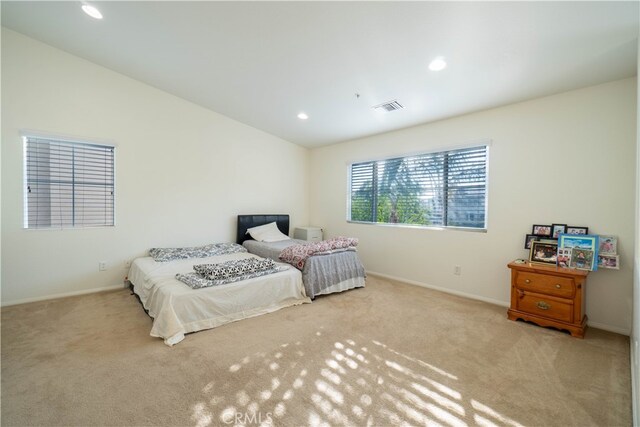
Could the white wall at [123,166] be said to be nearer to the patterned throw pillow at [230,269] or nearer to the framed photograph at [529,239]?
the patterned throw pillow at [230,269]

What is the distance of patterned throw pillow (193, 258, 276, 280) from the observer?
281cm

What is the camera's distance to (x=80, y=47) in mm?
3205

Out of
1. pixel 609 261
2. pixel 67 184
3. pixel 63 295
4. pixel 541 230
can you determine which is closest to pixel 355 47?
pixel 541 230

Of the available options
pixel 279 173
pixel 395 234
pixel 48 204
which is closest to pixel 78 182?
pixel 48 204

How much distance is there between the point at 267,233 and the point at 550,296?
3.87 metres

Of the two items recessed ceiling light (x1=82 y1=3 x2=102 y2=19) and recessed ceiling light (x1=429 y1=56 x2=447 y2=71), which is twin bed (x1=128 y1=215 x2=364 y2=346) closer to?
recessed ceiling light (x1=429 y1=56 x2=447 y2=71)

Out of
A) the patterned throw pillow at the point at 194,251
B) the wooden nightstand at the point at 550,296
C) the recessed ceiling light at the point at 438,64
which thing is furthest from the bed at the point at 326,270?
the recessed ceiling light at the point at 438,64

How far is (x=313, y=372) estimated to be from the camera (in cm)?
196

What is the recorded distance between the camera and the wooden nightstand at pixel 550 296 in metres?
2.47

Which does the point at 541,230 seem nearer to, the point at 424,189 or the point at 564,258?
the point at 564,258

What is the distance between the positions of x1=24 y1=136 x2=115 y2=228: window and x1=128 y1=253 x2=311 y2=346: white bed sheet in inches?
37.1

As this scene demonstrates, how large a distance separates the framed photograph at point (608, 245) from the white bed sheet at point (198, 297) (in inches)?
119

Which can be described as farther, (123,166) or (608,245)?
(123,166)

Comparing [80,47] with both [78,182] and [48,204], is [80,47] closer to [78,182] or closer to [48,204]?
[78,182]
